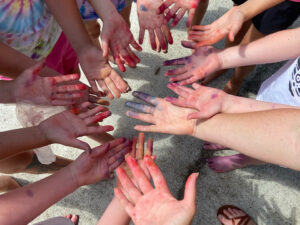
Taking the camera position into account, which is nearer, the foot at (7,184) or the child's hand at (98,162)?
the child's hand at (98,162)

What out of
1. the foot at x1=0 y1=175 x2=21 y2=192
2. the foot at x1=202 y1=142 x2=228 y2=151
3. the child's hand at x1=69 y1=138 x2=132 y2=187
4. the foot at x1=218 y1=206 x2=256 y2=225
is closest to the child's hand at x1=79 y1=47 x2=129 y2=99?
the child's hand at x1=69 y1=138 x2=132 y2=187

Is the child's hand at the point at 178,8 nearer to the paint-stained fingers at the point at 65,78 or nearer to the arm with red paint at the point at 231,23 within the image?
the arm with red paint at the point at 231,23

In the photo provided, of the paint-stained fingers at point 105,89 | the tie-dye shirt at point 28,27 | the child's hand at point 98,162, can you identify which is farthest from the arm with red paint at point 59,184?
the tie-dye shirt at point 28,27

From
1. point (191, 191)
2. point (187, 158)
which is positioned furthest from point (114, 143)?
point (187, 158)

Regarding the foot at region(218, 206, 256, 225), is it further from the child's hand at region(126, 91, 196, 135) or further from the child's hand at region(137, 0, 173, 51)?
the child's hand at region(137, 0, 173, 51)

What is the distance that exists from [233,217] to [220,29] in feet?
3.10

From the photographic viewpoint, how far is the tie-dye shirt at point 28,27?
92cm

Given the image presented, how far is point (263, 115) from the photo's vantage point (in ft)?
2.93

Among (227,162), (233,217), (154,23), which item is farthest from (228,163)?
(154,23)

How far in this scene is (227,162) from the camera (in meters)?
1.44

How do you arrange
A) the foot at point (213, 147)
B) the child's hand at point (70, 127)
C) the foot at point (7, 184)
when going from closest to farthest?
the child's hand at point (70, 127)
the foot at point (7, 184)
the foot at point (213, 147)

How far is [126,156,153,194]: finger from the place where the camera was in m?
0.95

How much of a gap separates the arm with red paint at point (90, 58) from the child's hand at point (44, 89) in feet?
0.47

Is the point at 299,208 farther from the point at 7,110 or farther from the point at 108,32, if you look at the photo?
the point at 7,110
